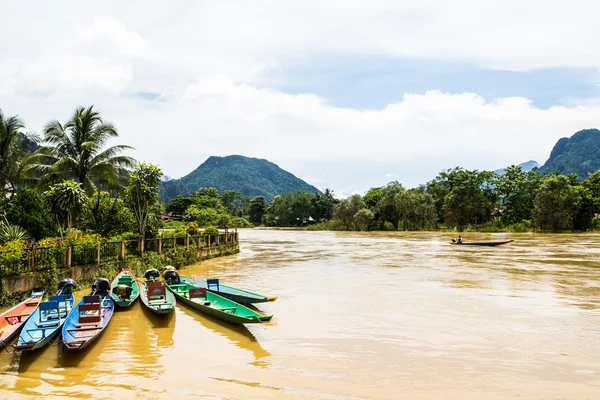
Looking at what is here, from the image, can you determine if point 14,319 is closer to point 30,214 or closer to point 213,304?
point 213,304

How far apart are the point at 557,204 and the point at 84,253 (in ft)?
192

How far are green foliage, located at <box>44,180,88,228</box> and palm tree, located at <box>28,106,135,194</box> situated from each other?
217 inches

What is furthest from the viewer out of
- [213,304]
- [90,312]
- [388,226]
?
[388,226]

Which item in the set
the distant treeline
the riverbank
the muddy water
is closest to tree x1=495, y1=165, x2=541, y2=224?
the distant treeline

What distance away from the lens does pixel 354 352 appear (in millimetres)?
9477

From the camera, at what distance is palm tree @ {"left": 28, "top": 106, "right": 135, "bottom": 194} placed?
23.2 metres

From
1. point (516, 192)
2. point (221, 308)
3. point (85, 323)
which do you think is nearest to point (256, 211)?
point (516, 192)

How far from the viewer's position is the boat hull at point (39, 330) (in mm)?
8305

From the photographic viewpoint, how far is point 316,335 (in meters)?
10.8

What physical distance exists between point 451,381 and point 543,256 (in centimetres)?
2558

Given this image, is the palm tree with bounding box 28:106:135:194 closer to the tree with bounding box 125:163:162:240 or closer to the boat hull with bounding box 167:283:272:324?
the tree with bounding box 125:163:162:240

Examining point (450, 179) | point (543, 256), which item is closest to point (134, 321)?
point (543, 256)

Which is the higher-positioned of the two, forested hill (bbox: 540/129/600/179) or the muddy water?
forested hill (bbox: 540/129/600/179)

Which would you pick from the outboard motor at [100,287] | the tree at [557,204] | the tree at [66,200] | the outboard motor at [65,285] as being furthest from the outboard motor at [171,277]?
the tree at [557,204]
